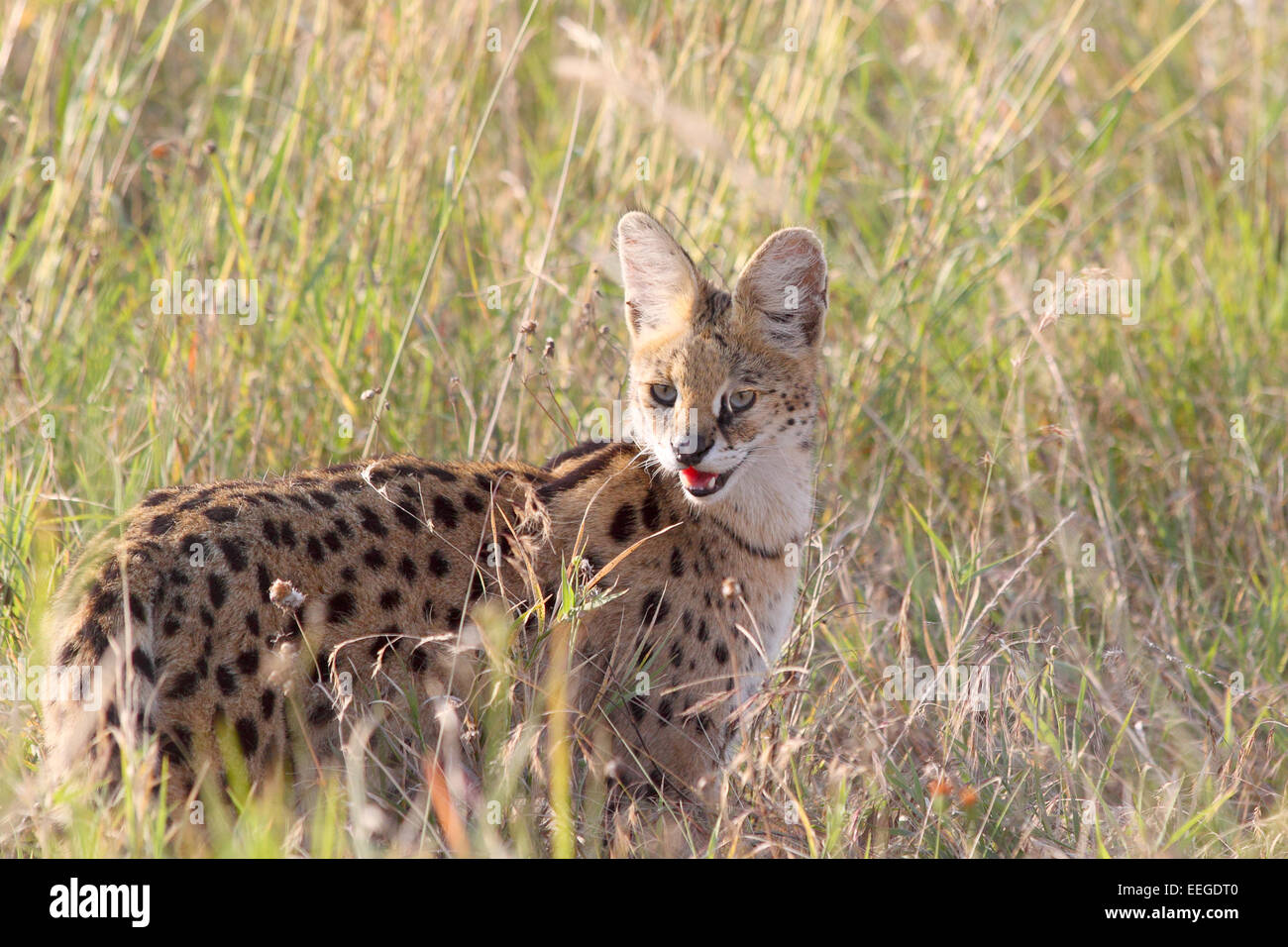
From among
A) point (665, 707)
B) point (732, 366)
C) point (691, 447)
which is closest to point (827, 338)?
point (732, 366)

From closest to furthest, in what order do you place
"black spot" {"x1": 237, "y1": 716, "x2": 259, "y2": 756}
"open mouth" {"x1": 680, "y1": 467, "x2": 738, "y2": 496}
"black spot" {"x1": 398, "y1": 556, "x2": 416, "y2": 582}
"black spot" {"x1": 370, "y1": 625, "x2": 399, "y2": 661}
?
"black spot" {"x1": 237, "y1": 716, "x2": 259, "y2": 756} → "black spot" {"x1": 370, "y1": 625, "x2": 399, "y2": 661} → "black spot" {"x1": 398, "y1": 556, "x2": 416, "y2": 582} → "open mouth" {"x1": 680, "y1": 467, "x2": 738, "y2": 496}

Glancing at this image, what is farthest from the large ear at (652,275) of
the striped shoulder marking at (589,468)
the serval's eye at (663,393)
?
the striped shoulder marking at (589,468)

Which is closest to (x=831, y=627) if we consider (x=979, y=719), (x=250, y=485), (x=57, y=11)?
(x=979, y=719)

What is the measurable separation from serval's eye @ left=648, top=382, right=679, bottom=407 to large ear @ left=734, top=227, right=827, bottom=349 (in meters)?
0.30

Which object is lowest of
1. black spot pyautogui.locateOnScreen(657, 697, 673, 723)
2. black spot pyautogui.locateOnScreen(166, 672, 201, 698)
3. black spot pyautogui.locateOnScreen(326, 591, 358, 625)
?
black spot pyautogui.locateOnScreen(657, 697, 673, 723)

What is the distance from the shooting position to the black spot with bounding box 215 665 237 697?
3.07m

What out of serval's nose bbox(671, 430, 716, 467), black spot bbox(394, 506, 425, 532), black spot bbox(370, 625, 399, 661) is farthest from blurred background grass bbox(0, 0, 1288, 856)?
black spot bbox(370, 625, 399, 661)

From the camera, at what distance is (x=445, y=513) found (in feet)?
11.6

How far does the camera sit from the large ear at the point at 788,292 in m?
3.86

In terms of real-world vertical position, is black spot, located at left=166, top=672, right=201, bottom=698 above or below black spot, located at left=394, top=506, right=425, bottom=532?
below

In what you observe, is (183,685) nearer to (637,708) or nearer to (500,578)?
(500,578)

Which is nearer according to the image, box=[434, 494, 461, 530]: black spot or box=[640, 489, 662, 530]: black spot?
box=[434, 494, 461, 530]: black spot

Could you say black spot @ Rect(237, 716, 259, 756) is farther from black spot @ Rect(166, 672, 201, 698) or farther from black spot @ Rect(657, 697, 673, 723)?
black spot @ Rect(657, 697, 673, 723)

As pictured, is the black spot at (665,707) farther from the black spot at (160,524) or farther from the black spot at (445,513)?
the black spot at (160,524)
